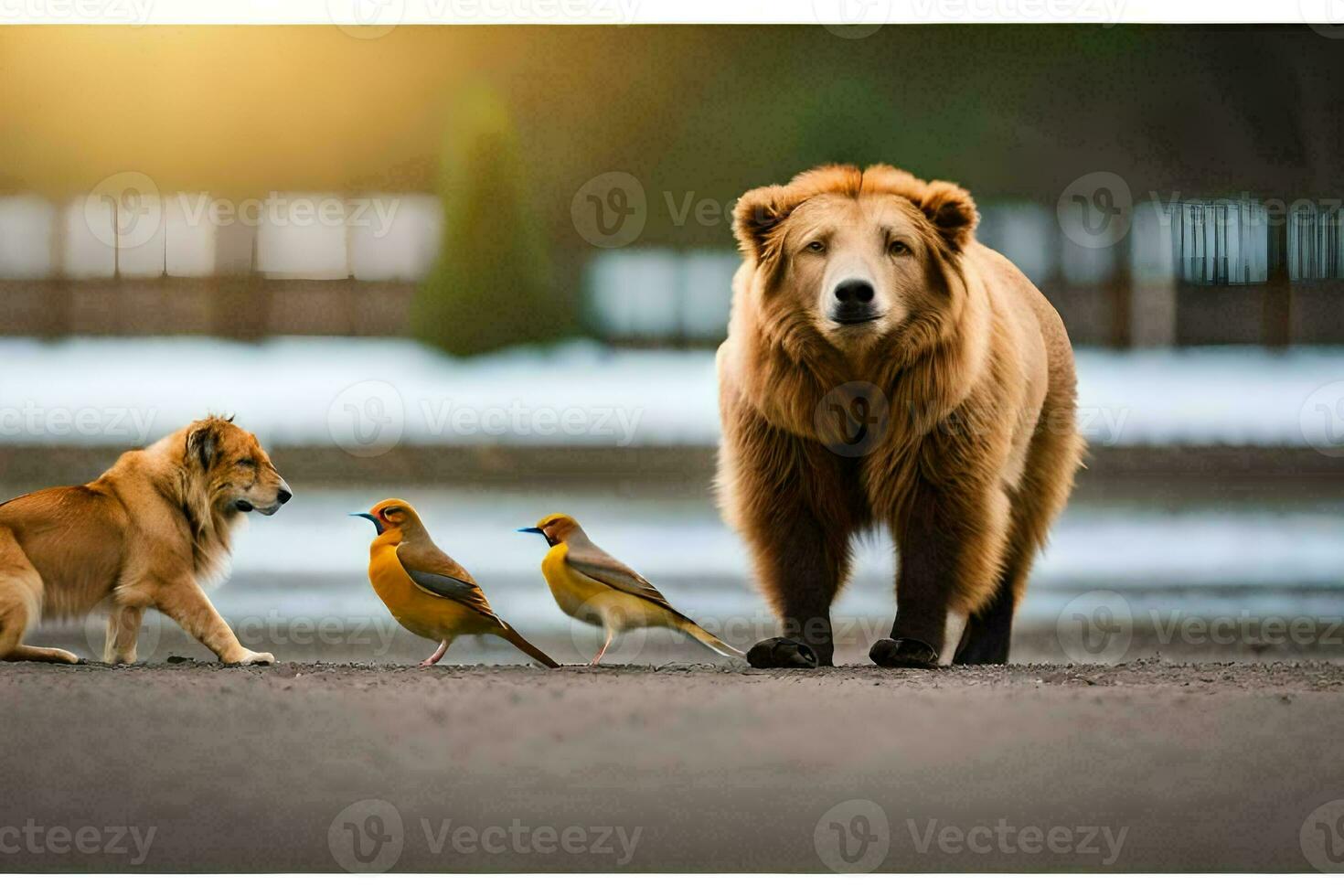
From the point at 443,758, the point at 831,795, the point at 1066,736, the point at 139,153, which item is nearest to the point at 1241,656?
the point at 1066,736

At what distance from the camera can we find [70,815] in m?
2.66

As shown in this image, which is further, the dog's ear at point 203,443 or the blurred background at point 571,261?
the blurred background at point 571,261

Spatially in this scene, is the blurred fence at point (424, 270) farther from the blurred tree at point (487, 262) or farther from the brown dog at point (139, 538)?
the brown dog at point (139, 538)

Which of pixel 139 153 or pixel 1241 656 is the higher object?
pixel 139 153

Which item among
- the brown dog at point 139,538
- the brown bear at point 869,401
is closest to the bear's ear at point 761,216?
the brown bear at point 869,401

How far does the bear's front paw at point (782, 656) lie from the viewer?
10.3ft

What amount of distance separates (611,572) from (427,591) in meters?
0.39

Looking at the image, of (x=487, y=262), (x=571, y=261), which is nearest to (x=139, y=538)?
(x=487, y=262)

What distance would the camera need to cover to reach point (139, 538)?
315 centimetres

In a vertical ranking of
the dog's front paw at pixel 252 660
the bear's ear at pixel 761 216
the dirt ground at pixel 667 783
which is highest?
the bear's ear at pixel 761 216

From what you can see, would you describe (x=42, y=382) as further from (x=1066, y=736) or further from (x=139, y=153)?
(x=1066, y=736)

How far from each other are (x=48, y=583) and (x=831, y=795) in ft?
5.42

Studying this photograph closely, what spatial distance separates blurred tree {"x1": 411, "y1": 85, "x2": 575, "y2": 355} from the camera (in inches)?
133

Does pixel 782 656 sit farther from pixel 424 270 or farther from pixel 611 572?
pixel 424 270
